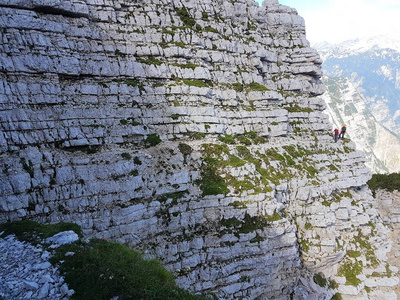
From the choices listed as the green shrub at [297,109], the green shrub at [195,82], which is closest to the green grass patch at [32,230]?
the green shrub at [195,82]

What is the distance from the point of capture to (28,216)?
24.0m

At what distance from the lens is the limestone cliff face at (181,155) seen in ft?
88.8

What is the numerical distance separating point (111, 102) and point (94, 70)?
4099mm

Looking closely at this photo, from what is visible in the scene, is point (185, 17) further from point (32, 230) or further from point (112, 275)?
point (112, 275)

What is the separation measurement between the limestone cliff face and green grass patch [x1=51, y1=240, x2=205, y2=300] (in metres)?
10.4

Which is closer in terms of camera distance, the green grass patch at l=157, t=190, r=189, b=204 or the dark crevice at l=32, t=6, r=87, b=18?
the green grass patch at l=157, t=190, r=189, b=204

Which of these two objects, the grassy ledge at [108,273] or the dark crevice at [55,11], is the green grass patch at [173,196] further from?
the dark crevice at [55,11]

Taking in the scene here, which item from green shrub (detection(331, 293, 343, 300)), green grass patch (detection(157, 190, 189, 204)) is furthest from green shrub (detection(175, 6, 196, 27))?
green shrub (detection(331, 293, 343, 300))

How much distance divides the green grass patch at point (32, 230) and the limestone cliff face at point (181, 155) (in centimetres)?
340

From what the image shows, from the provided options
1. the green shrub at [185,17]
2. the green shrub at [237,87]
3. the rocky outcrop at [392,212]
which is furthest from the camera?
the rocky outcrop at [392,212]

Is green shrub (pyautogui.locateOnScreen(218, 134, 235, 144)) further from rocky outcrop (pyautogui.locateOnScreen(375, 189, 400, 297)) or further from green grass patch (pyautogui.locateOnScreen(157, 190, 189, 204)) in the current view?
rocky outcrop (pyautogui.locateOnScreen(375, 189, 400, 297))

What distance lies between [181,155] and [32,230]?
1724cm

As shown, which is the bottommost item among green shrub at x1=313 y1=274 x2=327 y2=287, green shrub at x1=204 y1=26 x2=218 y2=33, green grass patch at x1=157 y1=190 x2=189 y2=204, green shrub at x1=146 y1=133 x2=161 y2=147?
green shrub at x1=313 y1=274 x2=327 y2=287

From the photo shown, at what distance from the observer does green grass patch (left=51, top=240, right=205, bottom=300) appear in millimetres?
13094
